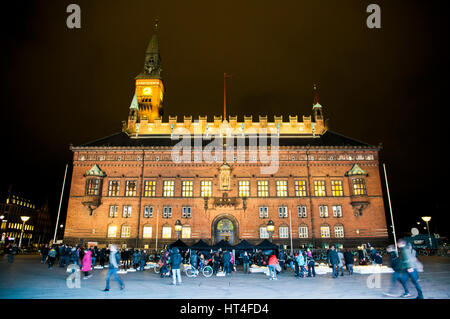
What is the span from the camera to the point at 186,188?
4125 centimetres

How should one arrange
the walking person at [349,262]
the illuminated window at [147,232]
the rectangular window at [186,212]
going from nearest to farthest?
the walking person at [349,262], the illuminated window at [147,232], the rectangular window at [186,212]

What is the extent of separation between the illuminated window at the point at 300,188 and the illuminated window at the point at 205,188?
40.7 feet

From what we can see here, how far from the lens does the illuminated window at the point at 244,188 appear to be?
134ft

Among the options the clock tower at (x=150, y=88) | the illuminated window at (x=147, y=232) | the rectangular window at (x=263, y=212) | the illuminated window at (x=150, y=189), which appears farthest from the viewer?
the clock tower at (x=150, y=88)

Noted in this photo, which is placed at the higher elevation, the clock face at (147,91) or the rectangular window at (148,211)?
the clock face at (147,91)

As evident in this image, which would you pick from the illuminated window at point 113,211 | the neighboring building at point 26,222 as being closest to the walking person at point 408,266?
the illuminated window at point 113,211

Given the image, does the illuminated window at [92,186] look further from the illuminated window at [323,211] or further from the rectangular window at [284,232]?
the illuminated window at [323,211]

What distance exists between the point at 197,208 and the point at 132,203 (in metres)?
9.37

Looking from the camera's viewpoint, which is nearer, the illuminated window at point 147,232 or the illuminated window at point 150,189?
the illuminated window at point 147,232

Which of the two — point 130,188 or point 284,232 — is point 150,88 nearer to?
point 130,188

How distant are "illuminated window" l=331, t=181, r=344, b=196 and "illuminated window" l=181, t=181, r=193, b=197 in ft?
66.7

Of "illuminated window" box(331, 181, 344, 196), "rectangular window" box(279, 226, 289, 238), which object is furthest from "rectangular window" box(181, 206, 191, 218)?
"illuminated window" box(331, 181, 344, 196)

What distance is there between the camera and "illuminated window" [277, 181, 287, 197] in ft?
134

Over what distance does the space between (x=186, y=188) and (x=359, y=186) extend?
2445 centimetres
